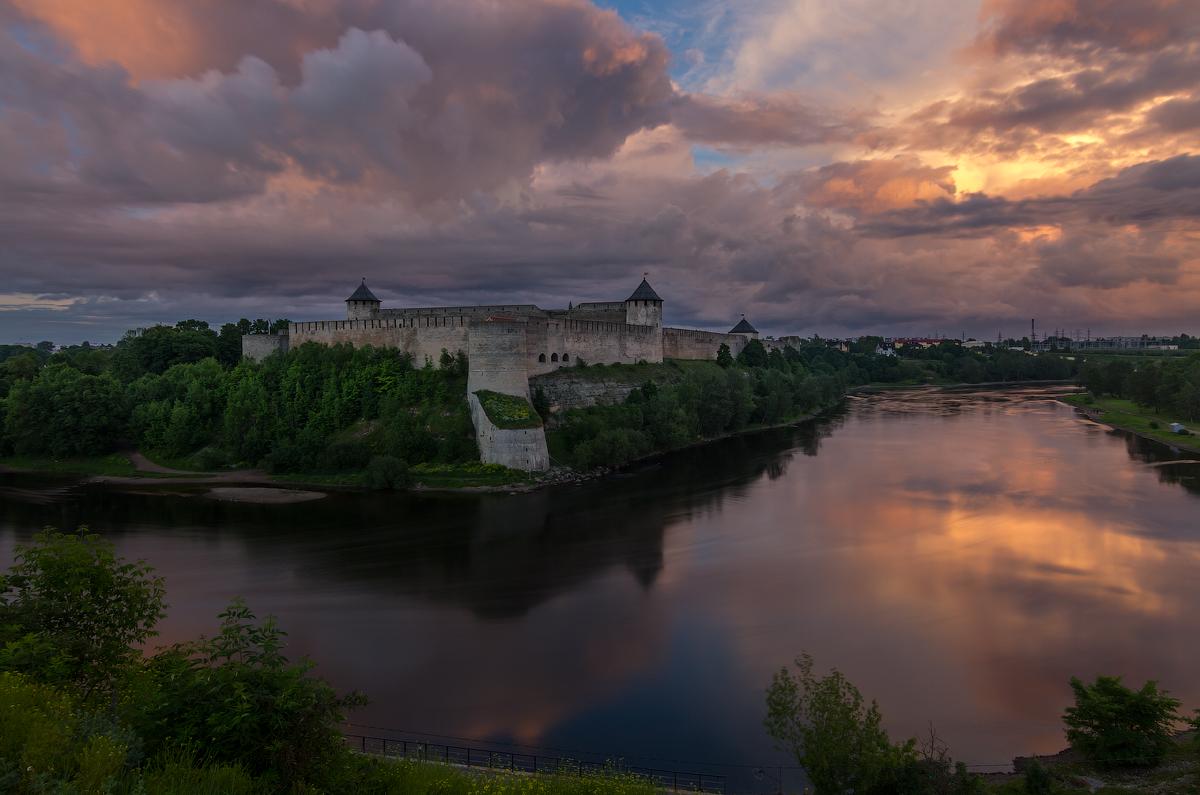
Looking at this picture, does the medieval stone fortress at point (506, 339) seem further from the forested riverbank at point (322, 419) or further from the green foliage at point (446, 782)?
the green foliage at point (446, 782)

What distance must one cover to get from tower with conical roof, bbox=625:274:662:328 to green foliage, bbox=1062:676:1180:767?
27221 millimetres

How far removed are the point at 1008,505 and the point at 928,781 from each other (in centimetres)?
1488

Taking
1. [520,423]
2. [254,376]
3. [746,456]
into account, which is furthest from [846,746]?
[254,376]

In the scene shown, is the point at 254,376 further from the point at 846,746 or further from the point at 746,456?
the point at 846,746

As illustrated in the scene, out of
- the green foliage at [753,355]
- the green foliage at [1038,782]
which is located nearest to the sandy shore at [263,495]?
the green foliage at [1038,782]

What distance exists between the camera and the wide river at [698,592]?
8266 mm

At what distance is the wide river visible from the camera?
8.27 metres

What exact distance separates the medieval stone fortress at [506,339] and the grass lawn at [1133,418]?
853 inches

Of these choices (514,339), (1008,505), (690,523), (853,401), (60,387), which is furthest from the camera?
(853,401)

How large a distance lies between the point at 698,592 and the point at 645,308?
2276cm

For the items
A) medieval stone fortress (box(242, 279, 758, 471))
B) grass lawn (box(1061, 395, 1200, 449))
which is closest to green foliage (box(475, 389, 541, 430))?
medieval stone fortress (box(242, 279, 758, 471))

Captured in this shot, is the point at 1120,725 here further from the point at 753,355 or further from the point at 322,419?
the point at 753,355

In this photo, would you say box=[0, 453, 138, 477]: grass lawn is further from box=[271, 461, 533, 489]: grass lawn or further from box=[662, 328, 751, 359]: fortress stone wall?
box=[662, 328, 751, 359]: fortress stone wall

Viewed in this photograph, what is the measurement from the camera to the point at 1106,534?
49.5ft
